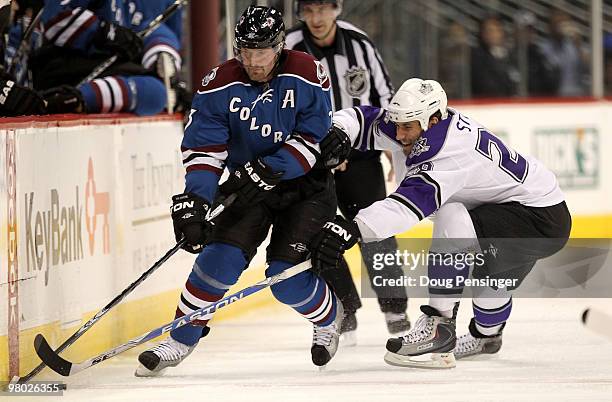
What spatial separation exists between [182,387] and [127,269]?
1080 millimetres

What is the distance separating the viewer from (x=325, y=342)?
14.4ft

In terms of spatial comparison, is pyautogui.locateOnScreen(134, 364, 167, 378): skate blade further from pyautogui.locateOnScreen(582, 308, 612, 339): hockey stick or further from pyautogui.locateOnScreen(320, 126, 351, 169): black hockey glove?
pyautogui.locateOnScreen(582, 308, 612, 339): hockey stick

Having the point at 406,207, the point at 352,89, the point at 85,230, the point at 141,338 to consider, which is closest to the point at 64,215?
the point at 85,230

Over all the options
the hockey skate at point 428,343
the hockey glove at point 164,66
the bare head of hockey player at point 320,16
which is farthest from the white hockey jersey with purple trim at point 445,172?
the hockey glove at point 164,66

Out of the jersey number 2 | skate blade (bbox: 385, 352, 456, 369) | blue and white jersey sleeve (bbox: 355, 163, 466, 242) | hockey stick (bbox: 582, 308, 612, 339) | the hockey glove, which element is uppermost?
the hockey glove

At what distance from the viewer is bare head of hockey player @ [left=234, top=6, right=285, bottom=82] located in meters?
4.02

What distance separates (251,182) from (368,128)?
0.54 meters

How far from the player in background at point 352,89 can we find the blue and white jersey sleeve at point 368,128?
0.52 meters

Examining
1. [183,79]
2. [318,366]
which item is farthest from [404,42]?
[318,366]

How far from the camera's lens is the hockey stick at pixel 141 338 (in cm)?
404

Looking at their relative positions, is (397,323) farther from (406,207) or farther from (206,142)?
(206,142)

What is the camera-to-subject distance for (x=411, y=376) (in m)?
4.17

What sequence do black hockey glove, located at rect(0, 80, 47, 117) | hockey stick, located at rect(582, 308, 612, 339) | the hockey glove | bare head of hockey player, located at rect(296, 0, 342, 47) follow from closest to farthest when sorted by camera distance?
hockey stick, located at rect(582, 308, 612, 339) < black hockey glove, located at rect(0, 80, 47, 117) < bare head of hockey player, located at rect(296, 0, 342, 47) < the hockey glove

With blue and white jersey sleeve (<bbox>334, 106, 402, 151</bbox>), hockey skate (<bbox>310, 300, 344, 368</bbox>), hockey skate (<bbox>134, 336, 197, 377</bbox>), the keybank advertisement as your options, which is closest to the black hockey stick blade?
the keybank advertisement
